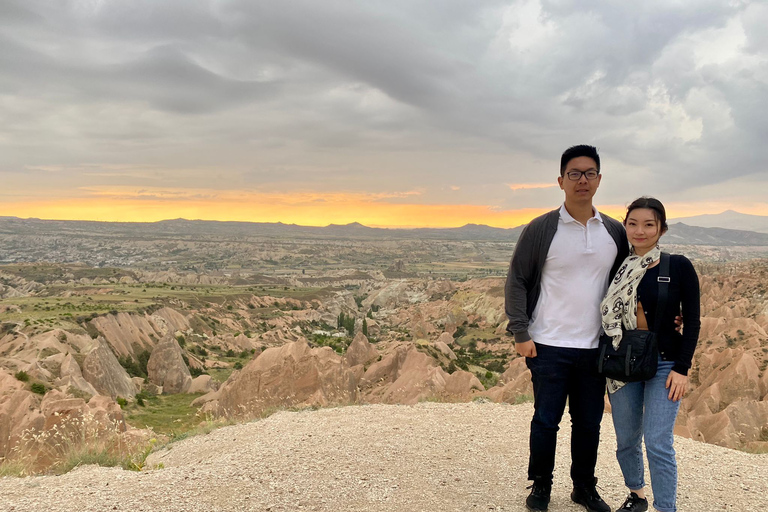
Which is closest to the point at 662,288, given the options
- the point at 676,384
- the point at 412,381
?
the point at 676,384

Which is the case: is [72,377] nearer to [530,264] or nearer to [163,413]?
[163,413]

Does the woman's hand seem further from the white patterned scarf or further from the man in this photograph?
the man

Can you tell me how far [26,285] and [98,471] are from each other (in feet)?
423

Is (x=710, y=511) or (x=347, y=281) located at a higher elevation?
(x=710, y=511)

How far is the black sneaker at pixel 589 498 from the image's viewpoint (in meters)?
5.16

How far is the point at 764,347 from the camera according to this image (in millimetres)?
25953

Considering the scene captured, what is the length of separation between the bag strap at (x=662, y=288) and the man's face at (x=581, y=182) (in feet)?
3.02

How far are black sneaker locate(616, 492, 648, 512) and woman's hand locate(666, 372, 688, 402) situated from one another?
126 centimetres

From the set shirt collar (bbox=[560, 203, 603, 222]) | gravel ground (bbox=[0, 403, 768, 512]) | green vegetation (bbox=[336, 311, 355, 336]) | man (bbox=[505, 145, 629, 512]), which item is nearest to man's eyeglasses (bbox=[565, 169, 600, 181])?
man (bbox=[505, 145, 629, 512])

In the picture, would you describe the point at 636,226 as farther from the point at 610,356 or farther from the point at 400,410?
the point at 400,410

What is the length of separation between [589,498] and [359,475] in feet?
9.26

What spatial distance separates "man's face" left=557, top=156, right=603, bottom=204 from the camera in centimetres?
488

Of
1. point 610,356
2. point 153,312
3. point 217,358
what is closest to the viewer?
point 610,356

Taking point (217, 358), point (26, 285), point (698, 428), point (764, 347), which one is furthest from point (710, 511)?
point (26, 285)
